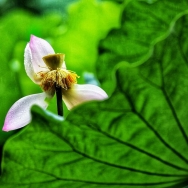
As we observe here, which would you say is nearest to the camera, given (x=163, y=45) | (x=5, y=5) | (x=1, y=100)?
(x=163, y=45)

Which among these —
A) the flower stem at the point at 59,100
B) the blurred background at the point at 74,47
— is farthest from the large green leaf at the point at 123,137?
the blurred background at the point at 74,47

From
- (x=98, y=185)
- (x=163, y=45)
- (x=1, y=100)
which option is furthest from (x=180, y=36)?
(x=1, y=100)

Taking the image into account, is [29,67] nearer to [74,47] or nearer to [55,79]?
[55,79]

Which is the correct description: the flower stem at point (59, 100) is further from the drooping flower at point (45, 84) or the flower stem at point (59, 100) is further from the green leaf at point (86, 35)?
the green leaf at point (86, 35)

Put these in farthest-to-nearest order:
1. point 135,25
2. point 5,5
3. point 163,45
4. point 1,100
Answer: point 5,5
point 1,100
point 135,25
point 163,45

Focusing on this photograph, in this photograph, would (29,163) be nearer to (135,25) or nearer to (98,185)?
(98,185)

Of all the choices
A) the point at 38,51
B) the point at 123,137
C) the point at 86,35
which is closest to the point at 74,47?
the point at 86,35

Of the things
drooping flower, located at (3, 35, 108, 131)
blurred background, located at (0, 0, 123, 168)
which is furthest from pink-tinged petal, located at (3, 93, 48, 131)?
blurred background, located at (0, 0, 123, 168)
